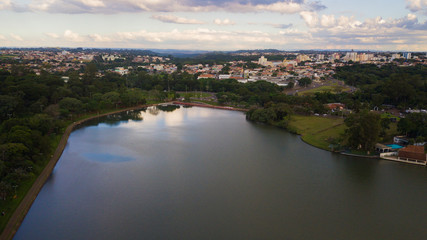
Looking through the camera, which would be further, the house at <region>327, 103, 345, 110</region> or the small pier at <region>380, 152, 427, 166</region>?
the house at <region>327, 103, 345, 110</region>

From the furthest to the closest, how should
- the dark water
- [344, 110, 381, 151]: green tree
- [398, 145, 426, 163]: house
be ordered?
1. [344, 110, 381, 151]: green tree
2. [398, 145, 426, 163]: house
3. the dark water

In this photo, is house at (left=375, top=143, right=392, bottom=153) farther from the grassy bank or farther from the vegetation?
the grassy bank

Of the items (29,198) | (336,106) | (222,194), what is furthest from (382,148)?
(29,198)

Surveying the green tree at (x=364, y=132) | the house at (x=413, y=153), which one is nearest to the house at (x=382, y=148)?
the green tree at (x=364, y=132)

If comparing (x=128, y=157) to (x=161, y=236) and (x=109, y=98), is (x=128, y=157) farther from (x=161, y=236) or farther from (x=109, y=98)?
(x=109, y=98)

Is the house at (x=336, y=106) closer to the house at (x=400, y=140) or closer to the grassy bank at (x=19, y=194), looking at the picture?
the house at (x=400, y=140)

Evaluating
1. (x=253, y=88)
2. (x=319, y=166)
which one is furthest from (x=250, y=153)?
(x=253, y=88)

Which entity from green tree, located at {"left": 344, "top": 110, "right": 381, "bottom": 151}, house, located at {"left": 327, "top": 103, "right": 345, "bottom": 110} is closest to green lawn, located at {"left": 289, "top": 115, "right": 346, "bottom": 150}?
green tree, located at {"left": 344, "top": 110, "right": 381, "bottom": 151}
